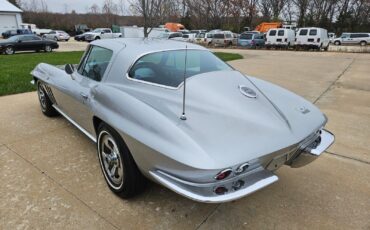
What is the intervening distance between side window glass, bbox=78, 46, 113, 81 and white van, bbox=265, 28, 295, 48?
2426 cm

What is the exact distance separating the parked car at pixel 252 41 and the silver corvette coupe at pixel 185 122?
78.2ft

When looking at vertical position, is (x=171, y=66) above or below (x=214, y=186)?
above

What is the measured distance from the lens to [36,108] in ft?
18.0

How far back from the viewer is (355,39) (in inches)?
1254

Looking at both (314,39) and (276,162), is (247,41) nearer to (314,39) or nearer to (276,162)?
(314,39)

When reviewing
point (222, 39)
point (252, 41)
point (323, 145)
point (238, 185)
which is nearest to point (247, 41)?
point (252, 41)

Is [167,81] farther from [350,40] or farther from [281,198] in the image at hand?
[350,40]

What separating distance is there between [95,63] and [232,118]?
6.35 feet

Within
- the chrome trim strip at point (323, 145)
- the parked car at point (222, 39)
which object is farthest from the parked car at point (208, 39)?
the chrome trim strip at point (323, 145)

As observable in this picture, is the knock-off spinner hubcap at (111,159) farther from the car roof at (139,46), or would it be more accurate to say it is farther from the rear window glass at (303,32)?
the rear window glass at (303,32)

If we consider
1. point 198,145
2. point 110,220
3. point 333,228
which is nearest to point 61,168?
point 110,220

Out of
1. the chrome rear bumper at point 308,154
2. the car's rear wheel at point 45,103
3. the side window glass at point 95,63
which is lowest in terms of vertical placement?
the car's rear wheel at point 45,103

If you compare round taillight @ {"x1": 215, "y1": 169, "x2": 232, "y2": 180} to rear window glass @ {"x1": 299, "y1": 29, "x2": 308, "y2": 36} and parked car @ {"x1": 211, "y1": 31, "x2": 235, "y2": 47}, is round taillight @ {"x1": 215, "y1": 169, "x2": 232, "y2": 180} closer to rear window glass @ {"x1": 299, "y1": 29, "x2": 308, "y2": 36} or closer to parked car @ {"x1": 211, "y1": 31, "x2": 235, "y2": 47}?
rear window glass @ {"x1": 299, "y1": 29, "x2": 308, "y2": 36}

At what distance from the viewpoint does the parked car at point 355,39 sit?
3093cm
